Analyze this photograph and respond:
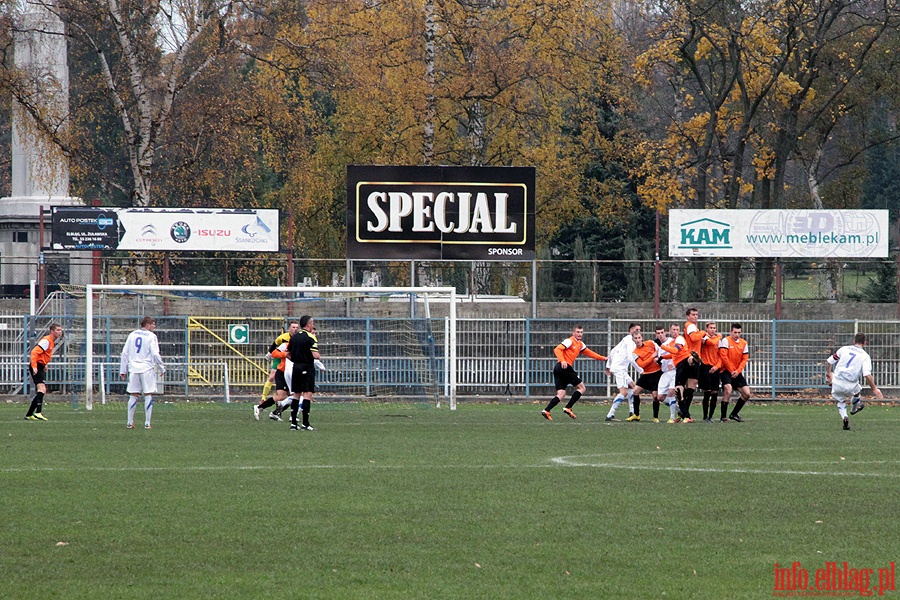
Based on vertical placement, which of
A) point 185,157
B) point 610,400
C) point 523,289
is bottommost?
point 610,400

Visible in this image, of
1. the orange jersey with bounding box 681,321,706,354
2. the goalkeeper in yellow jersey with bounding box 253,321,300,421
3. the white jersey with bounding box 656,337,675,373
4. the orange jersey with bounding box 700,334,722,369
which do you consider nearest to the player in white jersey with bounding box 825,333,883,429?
the orange jersey with bounding box 700,334,722,369

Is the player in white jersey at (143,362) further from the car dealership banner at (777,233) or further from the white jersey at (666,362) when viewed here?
the car dealership banner at (777,233)

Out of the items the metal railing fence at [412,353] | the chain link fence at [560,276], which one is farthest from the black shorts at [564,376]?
the chain link fence at [560,276]

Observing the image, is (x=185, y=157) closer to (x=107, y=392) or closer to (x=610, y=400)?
(x=107, y=392)

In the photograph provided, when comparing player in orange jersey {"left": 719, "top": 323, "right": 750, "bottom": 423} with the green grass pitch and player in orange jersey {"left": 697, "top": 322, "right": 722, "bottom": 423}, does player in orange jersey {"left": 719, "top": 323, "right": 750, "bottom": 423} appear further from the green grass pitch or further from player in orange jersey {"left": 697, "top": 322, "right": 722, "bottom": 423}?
the green grass pitch

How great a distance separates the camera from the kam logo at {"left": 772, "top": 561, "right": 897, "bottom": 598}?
8039 mm

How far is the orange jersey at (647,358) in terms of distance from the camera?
24.2 meters

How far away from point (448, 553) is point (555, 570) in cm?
95

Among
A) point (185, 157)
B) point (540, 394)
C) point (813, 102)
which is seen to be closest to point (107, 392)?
point (540, 394)

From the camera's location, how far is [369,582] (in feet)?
27.3

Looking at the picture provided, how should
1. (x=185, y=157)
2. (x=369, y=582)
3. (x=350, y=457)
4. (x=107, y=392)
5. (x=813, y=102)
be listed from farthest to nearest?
1. (x=813, y=102)
2. (x=185, y=157)
3. (x=107, y=392)
4. (x=350, y=457)
5. (x=369, y=582)

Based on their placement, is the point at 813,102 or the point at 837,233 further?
the point at 813,102

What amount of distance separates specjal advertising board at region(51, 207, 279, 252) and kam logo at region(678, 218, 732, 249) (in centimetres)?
1055

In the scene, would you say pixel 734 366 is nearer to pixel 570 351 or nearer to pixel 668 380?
pixel 668 380
